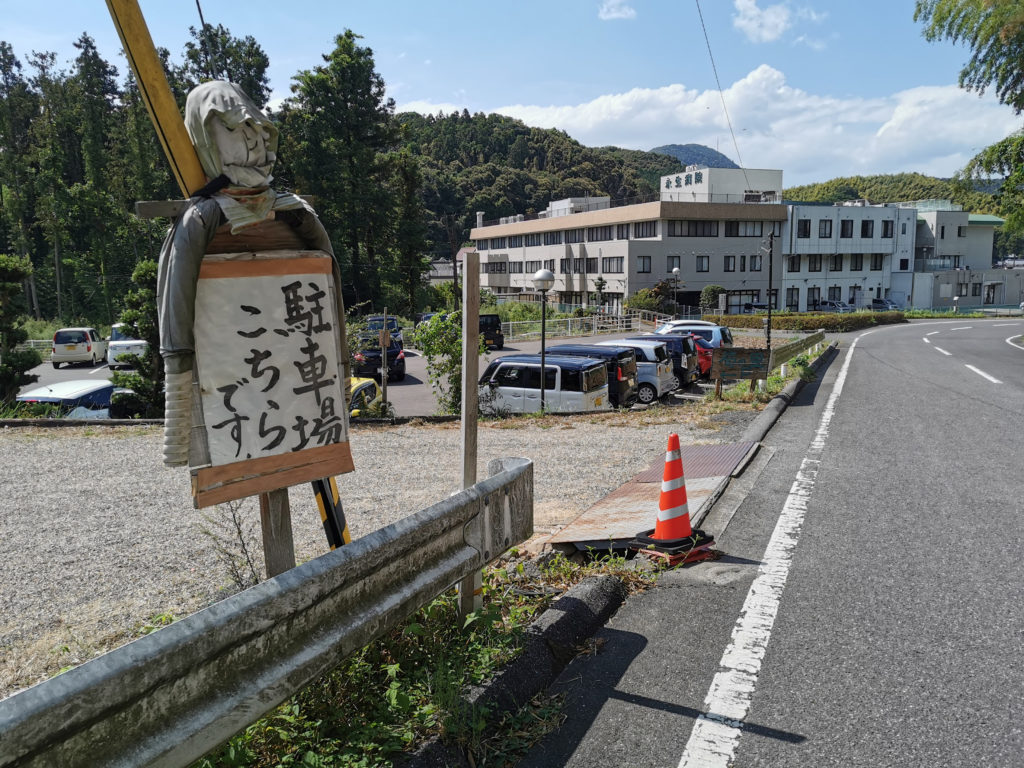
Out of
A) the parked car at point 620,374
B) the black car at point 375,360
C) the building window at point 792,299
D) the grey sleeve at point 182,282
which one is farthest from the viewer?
the building window at point 792,299

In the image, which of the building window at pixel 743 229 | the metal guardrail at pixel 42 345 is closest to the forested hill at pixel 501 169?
the building window at pixel 743 229

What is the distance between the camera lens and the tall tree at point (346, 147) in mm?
42625

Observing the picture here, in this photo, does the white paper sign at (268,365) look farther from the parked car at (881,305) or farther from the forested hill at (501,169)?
the forested hill at (501,169)

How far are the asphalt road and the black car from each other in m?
12.9

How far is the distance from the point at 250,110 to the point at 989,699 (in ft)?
13.1

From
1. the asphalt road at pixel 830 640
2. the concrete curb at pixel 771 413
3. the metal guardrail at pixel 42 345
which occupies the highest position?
the asphalt road at pixel 830 640

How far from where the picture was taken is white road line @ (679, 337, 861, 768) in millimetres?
2957

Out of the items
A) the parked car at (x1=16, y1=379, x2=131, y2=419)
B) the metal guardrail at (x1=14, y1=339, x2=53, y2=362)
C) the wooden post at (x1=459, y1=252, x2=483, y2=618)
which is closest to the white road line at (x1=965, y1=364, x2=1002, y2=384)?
the wooden post at (x1=459, y1=252, x2=483, y2=618)

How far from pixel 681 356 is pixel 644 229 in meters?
37.2

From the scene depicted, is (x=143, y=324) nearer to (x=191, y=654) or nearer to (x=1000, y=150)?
(x=191, y=654)

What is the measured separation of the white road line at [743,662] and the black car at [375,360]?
13.2 metres

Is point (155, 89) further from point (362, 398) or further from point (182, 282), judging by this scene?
point (362, 398)

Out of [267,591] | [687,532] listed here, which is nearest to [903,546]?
[687,532]

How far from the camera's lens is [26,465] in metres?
9.34
